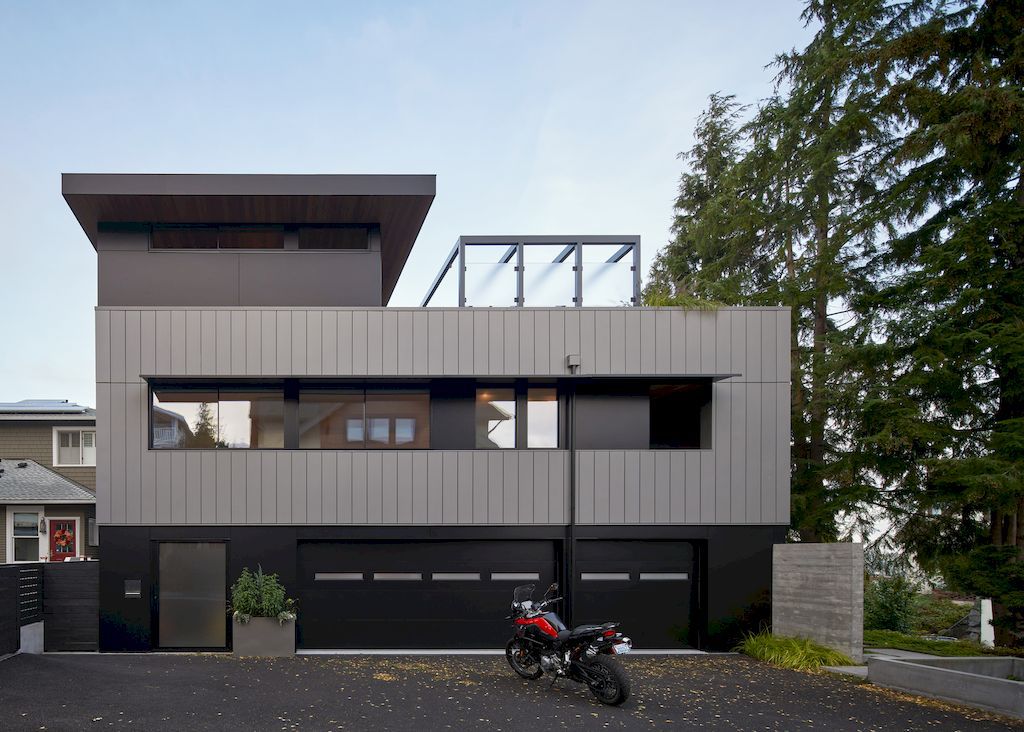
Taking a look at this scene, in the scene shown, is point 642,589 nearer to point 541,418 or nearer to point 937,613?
point 541,418

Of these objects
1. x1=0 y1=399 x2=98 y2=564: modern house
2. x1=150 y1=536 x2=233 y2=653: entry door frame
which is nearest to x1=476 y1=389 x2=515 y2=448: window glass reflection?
x1=150 y1=536 x2=233 y2=653: entry door frame

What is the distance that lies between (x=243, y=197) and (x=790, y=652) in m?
11.0

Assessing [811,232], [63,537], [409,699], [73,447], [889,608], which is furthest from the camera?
[73,447]

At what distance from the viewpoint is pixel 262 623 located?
38.4 ft

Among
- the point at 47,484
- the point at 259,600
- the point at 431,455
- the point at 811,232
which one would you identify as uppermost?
the point at 811,232

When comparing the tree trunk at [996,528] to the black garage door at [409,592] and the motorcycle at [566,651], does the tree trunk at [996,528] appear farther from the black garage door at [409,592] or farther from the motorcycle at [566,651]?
the motorcycle at [566,651]

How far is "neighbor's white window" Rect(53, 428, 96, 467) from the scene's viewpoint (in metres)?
21.4

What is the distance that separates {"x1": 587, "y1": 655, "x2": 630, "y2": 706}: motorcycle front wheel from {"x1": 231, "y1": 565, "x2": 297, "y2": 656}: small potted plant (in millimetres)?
5023

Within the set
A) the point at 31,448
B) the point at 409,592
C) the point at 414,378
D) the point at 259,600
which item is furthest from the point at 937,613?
the point at 31,448

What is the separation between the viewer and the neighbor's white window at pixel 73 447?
21.4m

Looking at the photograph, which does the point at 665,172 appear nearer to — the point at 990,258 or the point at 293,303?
the point at 990,258

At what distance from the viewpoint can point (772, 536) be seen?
12633mm

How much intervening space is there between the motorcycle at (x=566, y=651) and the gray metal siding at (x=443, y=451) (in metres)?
2.76

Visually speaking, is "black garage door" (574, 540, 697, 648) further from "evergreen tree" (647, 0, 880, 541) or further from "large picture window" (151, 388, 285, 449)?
"large picture window" (151, 388, 285, 449)
